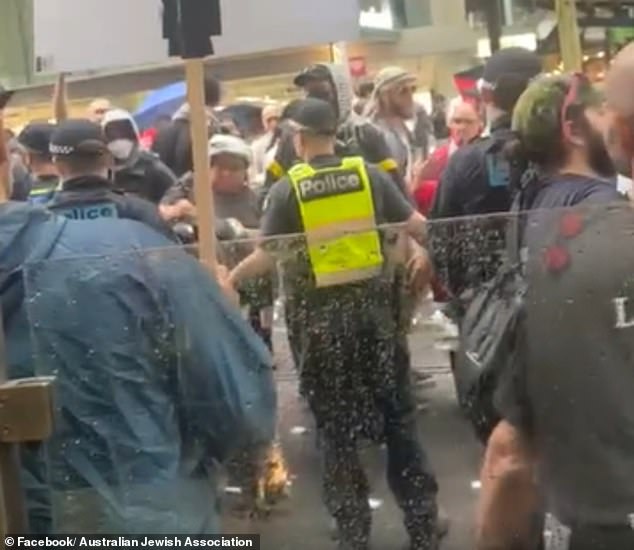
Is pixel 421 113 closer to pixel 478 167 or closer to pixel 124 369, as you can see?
pixel 478 167

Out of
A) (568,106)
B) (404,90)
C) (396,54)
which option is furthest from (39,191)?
(396,54)

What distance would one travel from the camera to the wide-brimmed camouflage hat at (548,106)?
3.33m

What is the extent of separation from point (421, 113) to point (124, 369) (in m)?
5.49

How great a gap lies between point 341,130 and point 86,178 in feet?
5.10

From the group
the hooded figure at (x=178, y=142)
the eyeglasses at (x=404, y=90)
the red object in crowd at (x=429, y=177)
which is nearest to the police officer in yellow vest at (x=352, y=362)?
the red object in crowd at (x=429, y=177)

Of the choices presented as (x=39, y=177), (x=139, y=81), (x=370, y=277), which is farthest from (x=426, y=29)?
(x=370, y=277)

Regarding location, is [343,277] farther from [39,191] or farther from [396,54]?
[396,54]

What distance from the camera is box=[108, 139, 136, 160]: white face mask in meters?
6.03

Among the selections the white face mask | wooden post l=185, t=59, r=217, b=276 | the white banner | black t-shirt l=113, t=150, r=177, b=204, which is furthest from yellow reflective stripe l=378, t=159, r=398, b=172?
wooden post l=185, t=59, r=217, b=276

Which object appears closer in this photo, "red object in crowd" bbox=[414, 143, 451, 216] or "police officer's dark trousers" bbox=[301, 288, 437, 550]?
"police officer's dark trousers" bbox=[301, 288, 437, 550]

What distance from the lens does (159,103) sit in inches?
358

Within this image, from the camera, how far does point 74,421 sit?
7.85 ft

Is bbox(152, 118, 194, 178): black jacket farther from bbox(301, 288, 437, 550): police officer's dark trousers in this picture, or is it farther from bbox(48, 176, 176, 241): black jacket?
bbox(301, 288, 437, 550): police officer's dark trousers

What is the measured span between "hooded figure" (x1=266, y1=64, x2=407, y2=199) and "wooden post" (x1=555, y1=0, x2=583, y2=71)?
811 mm
